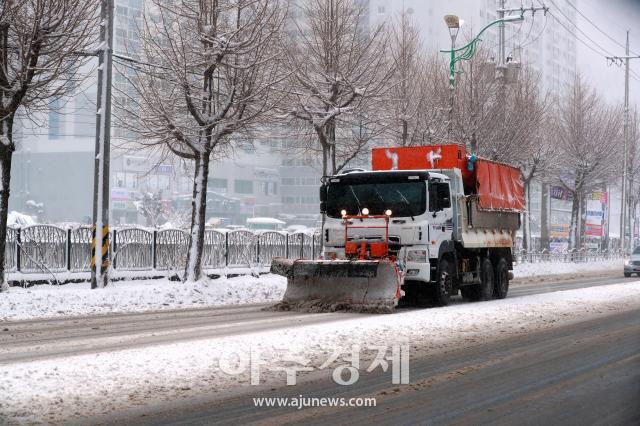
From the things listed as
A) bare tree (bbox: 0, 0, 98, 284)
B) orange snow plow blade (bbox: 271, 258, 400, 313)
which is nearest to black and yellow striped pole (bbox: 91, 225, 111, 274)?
bare tree (bbox: 0, 0, 98, 284)

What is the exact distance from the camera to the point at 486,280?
22281mm

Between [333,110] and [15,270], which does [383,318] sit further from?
[333,110]

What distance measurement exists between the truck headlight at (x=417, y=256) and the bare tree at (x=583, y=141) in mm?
41024

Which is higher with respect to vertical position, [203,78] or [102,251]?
[203,78]

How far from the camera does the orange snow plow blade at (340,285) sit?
17.5m

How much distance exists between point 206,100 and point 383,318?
10.2 metres

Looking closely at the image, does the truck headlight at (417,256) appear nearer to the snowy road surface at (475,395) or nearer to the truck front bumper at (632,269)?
the snowy road surface at (475,395)

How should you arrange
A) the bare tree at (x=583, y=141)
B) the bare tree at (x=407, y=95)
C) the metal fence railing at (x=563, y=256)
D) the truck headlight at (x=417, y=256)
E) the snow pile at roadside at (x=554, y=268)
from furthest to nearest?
the bare tree at (x=583, y=141)
the metal fence railing at (x=563, y=256)
the snow pile at roadside at (x=554, y=268)
the bare tree at (x=407, y=95)
the truck headlight at (x=417, y=256)

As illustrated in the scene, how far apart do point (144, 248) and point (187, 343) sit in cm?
1521

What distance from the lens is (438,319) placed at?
1556cm

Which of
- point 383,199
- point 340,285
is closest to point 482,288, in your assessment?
point 383,199

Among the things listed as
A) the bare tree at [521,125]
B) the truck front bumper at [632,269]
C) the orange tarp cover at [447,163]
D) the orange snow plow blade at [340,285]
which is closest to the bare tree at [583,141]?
the bare tree at [521,125]

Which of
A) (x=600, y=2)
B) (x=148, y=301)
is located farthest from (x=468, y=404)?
(x=148, y=301)

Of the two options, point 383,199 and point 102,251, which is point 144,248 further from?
point 383,199
